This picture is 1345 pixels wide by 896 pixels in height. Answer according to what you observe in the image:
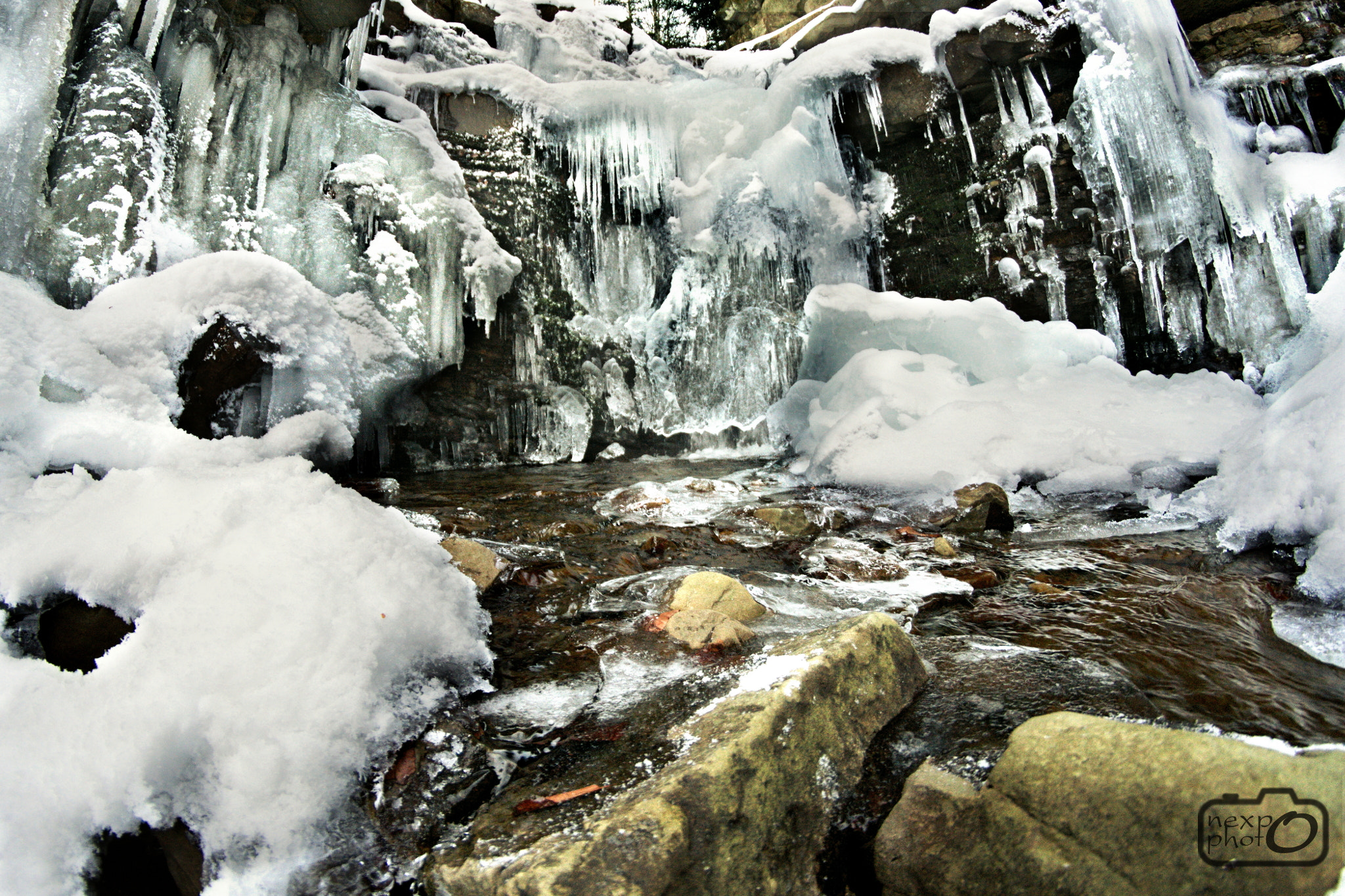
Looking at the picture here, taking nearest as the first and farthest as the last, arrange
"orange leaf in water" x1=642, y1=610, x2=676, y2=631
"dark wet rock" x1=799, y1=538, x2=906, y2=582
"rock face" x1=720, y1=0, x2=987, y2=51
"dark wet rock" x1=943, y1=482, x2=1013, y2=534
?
"orange leaf in water" x1=642, y1=610, x2=676, y2=631 < "dark wet rock" x1=799, y1=538, x2=906, y2=582 < "dark wet rock" x1=943, y1=482, x2=1013, y2=534 < "rock face" x1=720, y1=0, x2=987, y2=51

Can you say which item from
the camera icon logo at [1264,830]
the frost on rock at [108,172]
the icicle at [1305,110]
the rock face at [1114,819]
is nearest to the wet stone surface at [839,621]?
the rock face at [1114,819]

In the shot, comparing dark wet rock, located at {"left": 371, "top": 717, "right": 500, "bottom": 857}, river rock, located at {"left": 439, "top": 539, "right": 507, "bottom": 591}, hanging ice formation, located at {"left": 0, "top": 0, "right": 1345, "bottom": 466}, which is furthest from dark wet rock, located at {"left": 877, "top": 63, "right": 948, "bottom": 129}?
dark wet rock, located at {"left": 371, "top": 717, "right": 500, "bottom": 857}

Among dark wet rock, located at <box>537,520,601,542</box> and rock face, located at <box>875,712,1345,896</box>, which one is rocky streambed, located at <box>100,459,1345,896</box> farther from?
dark wet rock, located at <box>537,520,601,542</box>

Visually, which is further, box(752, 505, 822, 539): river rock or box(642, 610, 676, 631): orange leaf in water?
box(752, 505, 822, 539): river rock

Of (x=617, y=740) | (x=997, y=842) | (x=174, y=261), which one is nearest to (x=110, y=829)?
(x=617, y=740)

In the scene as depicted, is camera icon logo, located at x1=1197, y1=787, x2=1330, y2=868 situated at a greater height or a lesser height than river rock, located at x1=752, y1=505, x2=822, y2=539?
greater

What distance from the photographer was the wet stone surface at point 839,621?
5.02 ft

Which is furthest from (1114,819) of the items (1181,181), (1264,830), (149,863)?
(1181,181)

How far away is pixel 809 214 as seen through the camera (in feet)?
32.7

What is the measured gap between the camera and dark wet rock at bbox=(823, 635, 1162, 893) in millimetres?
1431

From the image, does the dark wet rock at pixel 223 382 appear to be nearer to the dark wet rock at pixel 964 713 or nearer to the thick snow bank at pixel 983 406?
the dark wet rock at pixel 964 713

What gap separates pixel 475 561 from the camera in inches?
128

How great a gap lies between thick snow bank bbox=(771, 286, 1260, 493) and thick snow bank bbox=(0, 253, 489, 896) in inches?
219

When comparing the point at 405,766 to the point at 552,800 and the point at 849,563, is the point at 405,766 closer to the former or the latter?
the point at 552,800
